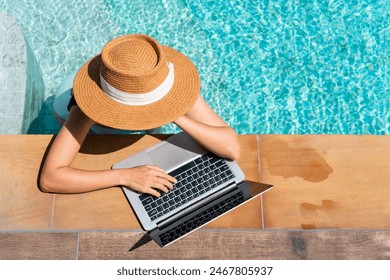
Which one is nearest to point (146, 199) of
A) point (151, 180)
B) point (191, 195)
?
point (151, 180)

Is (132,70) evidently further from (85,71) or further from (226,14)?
(226,14)

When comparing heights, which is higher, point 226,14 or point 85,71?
point 85,71

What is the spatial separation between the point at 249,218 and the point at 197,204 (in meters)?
0.43

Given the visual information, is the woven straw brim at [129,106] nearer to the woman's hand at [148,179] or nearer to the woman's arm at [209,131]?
the woman's arm at [209,131]

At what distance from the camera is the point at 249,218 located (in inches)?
126

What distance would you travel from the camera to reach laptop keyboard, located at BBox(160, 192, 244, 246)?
2989mm

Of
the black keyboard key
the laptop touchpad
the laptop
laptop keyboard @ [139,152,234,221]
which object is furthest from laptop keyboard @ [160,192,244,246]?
the laptop touchpad

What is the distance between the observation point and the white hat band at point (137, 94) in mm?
2430

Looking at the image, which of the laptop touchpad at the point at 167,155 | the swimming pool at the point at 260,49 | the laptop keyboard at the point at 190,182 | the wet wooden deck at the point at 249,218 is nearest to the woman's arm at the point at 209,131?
the laptop keyboard at the point at 190,182

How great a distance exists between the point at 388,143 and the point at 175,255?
1.82 m

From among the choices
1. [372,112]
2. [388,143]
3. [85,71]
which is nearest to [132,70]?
[85,71]

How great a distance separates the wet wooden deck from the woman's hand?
24 cm

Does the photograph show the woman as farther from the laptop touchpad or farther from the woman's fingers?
the laptop touchpad

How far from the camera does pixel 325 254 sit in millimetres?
3152
